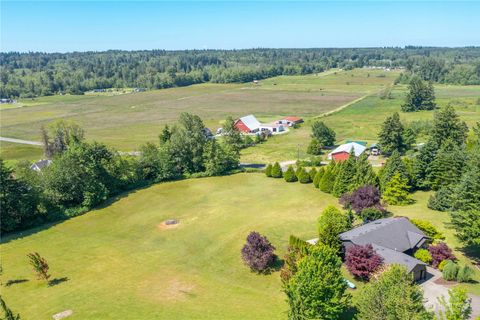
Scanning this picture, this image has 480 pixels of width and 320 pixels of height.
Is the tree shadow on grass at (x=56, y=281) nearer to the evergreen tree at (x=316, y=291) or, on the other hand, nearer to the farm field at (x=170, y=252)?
the farm field at (x=170, y=252)

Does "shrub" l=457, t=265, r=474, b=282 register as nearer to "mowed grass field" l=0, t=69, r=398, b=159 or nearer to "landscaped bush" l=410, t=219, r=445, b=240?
"landscaped bush" l=410, t=219, r=445, b=240

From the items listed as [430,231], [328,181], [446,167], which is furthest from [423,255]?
[446,167]

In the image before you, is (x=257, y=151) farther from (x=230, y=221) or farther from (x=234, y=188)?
(x=230, y=221)

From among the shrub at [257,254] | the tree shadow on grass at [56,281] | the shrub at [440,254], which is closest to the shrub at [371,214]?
the shrub at [440,254]

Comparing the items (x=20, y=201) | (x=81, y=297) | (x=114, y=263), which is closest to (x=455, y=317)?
(x=81, y=297)

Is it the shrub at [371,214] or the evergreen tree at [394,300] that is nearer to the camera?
the evergreen tree at [394,300]

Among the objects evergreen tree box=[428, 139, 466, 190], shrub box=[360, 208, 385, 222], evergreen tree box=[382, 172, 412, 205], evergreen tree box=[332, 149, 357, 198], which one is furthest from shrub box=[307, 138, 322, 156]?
shrub box=[360, 208, 385, 222]
